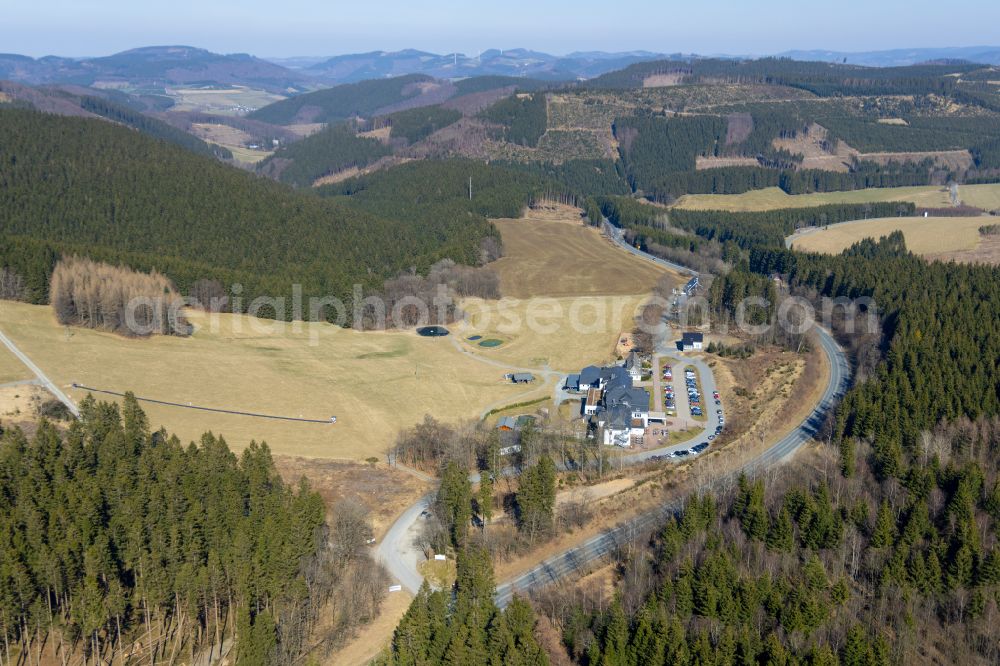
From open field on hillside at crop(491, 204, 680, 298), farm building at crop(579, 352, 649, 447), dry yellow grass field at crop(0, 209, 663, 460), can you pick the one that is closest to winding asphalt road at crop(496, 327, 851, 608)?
farm building at crop(579, 352, 649, 447)

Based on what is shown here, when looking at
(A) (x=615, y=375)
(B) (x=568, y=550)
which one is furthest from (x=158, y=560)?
(A) (x=615, y=375)

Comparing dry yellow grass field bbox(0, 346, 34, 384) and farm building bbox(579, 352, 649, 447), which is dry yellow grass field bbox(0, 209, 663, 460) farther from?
farm building bbox(579, 352, 649, 447)

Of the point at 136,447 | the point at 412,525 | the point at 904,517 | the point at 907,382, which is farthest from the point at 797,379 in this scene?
the point at 136,447

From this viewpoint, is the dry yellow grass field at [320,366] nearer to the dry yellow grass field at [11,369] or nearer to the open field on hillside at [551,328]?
the open field on hillside at [551,328]

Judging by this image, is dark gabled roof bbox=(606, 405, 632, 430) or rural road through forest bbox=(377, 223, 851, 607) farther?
dark gabled roof bbox=(606, 405, 632, 430)

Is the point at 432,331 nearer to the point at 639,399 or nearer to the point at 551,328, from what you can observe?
the point at 551,328

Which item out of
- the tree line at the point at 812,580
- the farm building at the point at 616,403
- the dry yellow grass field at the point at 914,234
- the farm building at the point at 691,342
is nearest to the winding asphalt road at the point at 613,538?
the tree line at the point at 812,580

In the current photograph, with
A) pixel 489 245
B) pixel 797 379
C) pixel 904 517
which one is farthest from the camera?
pixel 489 245

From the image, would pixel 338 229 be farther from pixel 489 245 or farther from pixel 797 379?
pixel 797 379
